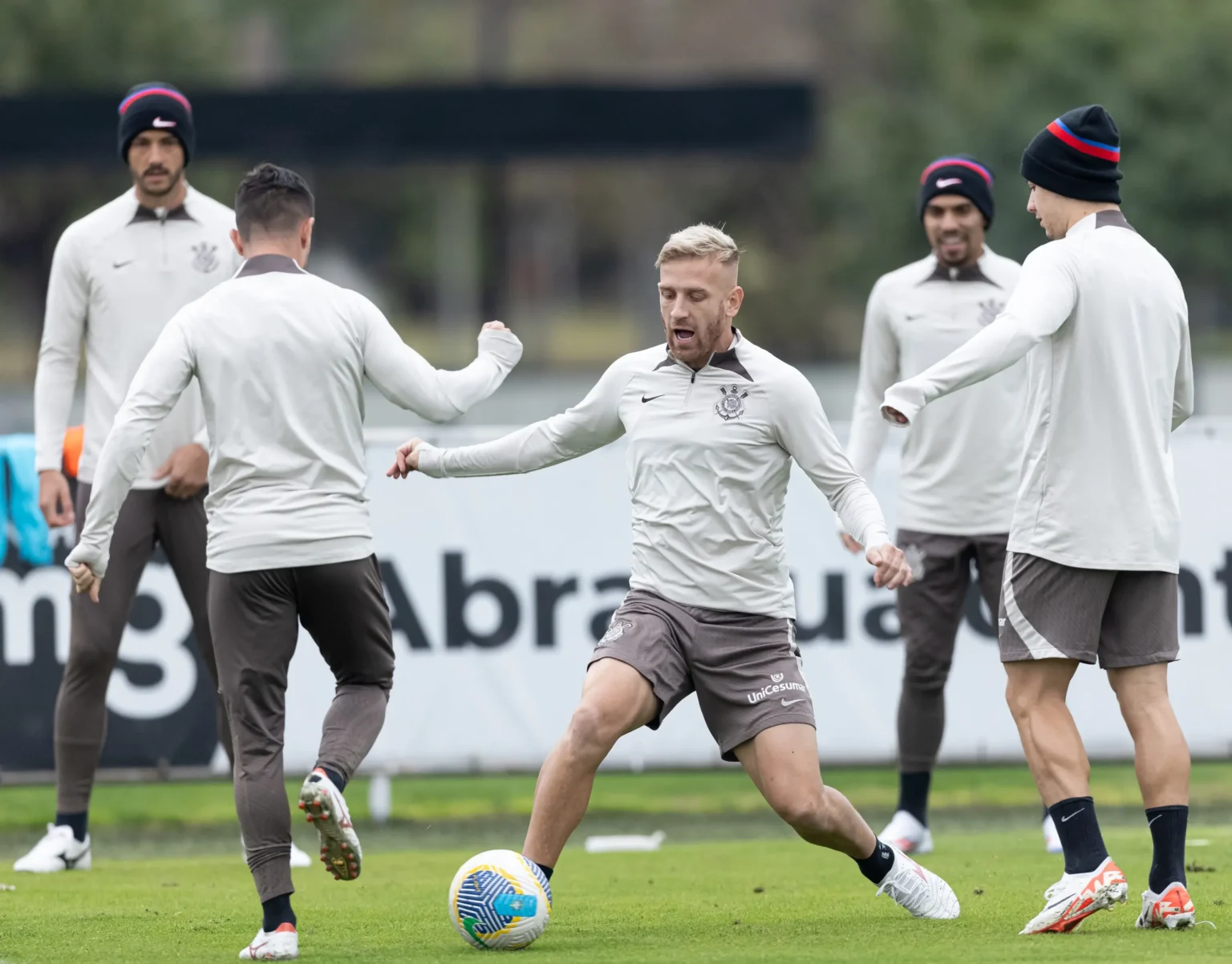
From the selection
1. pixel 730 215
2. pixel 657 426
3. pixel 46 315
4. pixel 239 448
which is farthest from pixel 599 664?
pixel 730 215

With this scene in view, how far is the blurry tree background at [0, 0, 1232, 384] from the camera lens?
4103cm

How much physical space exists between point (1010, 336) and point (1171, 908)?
66.9 inches

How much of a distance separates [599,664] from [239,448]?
1.19 meters

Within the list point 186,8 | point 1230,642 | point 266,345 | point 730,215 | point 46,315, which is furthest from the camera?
point 730,215

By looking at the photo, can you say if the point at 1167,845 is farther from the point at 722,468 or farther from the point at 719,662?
the point at 722,468

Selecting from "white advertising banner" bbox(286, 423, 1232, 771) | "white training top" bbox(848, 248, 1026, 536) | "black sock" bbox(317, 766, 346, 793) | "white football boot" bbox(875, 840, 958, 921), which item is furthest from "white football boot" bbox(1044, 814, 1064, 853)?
"black sock" bbox(317, 766, 346, 793)

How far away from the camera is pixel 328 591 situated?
6.18 m

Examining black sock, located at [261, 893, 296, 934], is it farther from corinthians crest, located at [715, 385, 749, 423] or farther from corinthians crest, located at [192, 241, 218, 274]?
corinthians crest, located at [192, 241, 218, 274]

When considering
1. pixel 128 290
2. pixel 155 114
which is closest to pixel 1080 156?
pixel 155 114

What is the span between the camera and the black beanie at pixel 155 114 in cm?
789

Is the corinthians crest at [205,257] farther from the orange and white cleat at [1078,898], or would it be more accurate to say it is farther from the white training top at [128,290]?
the orange and white cleat at [1078,898]

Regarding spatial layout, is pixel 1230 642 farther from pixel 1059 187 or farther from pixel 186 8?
pixel 186 8

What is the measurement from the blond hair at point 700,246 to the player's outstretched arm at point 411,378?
661 mm

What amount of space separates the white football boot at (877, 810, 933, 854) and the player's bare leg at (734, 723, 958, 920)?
1.97 m
